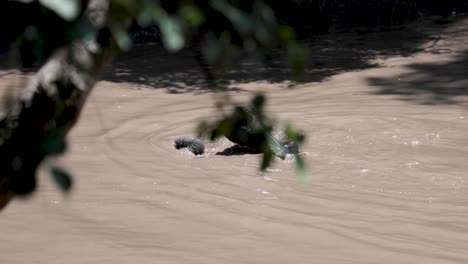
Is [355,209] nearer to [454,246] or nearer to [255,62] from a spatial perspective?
[454,246]

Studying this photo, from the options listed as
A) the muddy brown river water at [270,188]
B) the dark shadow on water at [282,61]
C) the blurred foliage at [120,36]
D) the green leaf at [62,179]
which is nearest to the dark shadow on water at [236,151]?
the muddy brown river water at [270,188]

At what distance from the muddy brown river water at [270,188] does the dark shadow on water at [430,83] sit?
2 centimetres

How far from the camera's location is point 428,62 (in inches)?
410

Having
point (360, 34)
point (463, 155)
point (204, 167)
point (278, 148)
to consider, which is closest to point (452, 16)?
point (360, 34)

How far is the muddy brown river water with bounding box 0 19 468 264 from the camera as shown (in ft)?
14.3

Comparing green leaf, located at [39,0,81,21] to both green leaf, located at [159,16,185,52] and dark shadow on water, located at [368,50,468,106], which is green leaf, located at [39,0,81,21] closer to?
green leaf, located at [159,16,185,52]

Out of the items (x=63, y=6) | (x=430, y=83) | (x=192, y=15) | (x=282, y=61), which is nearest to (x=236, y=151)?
(x=430, y=83)

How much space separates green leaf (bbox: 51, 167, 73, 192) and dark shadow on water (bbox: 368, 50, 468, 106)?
743cm

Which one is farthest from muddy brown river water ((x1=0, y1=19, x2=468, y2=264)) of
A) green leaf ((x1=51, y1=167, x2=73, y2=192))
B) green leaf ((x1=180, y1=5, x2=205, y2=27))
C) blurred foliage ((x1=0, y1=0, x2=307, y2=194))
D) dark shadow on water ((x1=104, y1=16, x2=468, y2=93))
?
green leaf ((x1=51, y1=167, x2=73, y2=192))

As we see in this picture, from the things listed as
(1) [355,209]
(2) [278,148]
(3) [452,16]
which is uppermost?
(2) [278,148]

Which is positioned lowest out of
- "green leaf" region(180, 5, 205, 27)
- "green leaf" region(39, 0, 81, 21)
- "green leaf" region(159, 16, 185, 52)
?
"green leaf" region(180, 5, 205, 27)

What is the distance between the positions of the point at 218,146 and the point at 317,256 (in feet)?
9.17

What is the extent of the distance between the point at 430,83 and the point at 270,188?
4129mm

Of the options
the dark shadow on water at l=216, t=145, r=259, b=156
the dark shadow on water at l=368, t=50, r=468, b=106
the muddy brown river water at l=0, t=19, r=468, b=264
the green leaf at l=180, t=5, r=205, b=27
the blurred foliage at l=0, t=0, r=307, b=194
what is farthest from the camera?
the dark shadow on water at l=368, t=50, r=468, b=106
